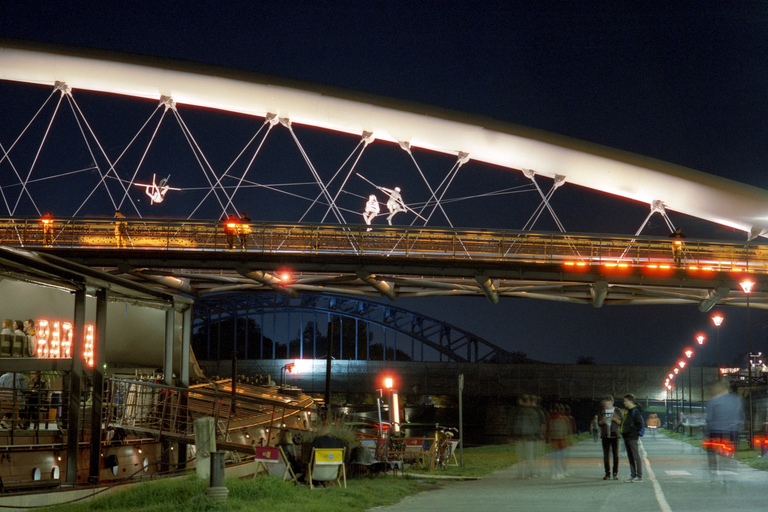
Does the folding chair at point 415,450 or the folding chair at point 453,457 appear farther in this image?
the folding chair at point 453,457

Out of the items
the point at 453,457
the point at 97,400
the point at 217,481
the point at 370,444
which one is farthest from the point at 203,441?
the point at 453,457

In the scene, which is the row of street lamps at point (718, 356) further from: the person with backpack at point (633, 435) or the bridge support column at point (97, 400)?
the bridge support column at point (97, 400)

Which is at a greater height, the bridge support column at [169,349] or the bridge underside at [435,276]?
the bridge underside at [435,276]

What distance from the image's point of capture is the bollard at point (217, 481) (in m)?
11.9

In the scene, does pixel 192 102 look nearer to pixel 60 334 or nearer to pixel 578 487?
pixel 60 334

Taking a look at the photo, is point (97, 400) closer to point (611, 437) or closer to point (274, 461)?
point (274, 461)

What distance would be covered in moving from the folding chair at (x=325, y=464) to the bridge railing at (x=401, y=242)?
23.6 metres

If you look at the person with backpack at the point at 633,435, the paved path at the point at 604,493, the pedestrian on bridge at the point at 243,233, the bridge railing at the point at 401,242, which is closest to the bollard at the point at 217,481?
the paved path at the point at 604,493

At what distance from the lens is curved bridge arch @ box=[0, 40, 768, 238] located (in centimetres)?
4522

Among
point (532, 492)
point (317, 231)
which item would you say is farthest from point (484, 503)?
point (317, 231)

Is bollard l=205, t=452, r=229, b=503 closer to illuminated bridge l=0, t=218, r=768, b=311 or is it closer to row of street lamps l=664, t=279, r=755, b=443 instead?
row of street lamps l=664, t=279, r=755, b=443

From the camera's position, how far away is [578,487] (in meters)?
17.7

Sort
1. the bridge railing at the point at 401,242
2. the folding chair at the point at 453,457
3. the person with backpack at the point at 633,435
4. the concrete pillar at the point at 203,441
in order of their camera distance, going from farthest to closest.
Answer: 1. the bridge railing at the point at 401,242
2. the folding chair at the point at 453,457
3. the person with backpack at the point at 633,435
4. the concrete pillar at the point at 203,441

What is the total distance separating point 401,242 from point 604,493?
26595 mm
